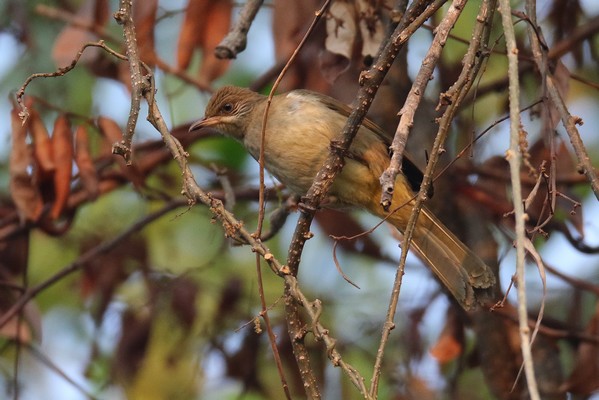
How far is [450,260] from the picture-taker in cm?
452

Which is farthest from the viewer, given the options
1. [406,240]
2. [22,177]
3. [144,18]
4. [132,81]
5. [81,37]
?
[81,37]

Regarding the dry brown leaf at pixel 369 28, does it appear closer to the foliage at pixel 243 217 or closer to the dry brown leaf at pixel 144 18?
the foliage at pixel 243 217

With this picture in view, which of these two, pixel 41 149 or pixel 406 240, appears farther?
pixel 41 149

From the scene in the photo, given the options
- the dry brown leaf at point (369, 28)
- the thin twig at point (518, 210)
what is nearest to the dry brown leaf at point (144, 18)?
the dry brown leaf at point (369, 28)

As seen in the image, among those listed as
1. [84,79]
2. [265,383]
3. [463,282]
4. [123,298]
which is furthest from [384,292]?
[463,282]

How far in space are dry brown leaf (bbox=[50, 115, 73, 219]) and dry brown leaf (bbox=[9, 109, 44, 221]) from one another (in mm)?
129

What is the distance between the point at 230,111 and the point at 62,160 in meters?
1.03

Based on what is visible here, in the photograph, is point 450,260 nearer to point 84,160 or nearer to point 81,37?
point 84,160

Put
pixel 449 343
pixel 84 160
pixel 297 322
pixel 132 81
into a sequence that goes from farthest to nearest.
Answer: pixel 449 343, pixel 84 160, pixel 297 322, pixel 132 81

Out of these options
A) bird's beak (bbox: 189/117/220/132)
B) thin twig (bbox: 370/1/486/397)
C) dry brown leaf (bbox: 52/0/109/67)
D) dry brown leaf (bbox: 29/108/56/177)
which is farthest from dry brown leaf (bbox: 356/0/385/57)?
thin twig (bbox: 370/1/486/397)

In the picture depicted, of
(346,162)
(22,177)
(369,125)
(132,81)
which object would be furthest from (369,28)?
(22,177)

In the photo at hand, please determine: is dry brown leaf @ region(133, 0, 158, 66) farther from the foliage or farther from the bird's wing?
the bird's wing

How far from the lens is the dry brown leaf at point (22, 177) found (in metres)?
4.86

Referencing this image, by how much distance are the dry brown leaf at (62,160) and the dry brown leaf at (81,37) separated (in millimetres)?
407
